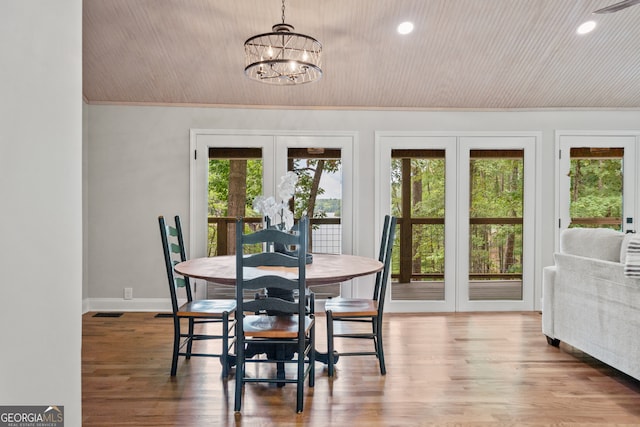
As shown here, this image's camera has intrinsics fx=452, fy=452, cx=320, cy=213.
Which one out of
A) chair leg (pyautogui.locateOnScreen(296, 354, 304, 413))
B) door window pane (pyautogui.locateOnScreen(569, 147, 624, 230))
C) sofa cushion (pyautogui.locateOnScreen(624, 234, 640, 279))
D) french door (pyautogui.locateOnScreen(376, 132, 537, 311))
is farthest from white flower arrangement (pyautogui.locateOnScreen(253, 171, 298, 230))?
door window pane (pyautogui.locateOnScreen(569, 147, 624, 230))

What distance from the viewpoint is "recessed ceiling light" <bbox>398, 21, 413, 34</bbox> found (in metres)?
3.75

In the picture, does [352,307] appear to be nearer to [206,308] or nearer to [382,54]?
[206,308]

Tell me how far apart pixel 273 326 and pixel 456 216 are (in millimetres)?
2910

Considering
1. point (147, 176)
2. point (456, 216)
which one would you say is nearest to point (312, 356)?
point (456, 216)

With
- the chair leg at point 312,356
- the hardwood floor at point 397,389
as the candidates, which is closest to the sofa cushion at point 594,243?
the hardwood floor at point 397,389

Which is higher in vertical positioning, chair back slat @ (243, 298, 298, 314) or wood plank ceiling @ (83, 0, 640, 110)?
wood plank ceiling @ (83, 0, 640, 110)

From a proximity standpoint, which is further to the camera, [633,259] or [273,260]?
[633,259]

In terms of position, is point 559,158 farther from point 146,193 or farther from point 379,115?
point 146,193

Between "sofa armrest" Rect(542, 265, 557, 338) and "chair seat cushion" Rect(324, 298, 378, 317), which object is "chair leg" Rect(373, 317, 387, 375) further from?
"sofa armrest" Rect(542, 265, 557, 338)

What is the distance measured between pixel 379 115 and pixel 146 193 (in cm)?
260

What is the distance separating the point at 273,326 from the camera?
8.50 ft

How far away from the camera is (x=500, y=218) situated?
4.87 metres

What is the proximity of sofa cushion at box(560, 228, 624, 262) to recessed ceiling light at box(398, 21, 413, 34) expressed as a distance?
207 centimetres

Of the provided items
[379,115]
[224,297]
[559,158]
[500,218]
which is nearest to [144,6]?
[379,115]
